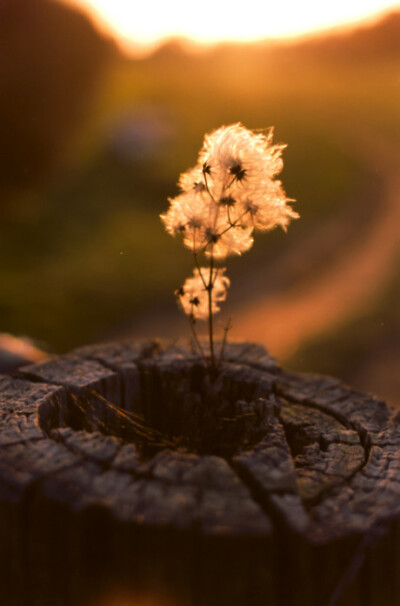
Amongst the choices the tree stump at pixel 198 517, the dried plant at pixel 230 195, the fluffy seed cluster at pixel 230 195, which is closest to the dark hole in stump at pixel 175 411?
the tree stump at pixel 198 517

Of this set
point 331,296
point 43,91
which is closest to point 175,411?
point 331,296

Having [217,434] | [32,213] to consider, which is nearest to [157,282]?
[32,213]

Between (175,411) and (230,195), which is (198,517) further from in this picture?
(230,195)

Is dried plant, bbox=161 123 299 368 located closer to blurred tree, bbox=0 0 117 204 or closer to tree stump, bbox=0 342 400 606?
tree stump, bbox=0 342 400 606

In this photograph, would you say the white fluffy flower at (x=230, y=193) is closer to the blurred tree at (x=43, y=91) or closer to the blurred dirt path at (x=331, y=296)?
the blurred dirt path at (x=331, y=296)

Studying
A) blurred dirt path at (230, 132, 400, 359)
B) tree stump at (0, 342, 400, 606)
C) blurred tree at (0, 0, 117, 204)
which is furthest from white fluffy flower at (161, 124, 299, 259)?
blurred tree at (0, 0, 117, 204)

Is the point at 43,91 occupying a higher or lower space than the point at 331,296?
higher

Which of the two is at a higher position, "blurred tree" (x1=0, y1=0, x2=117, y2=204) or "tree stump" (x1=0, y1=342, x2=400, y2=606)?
"blurred tree" (x1=0, y1=0, x2=117, y2=204)
